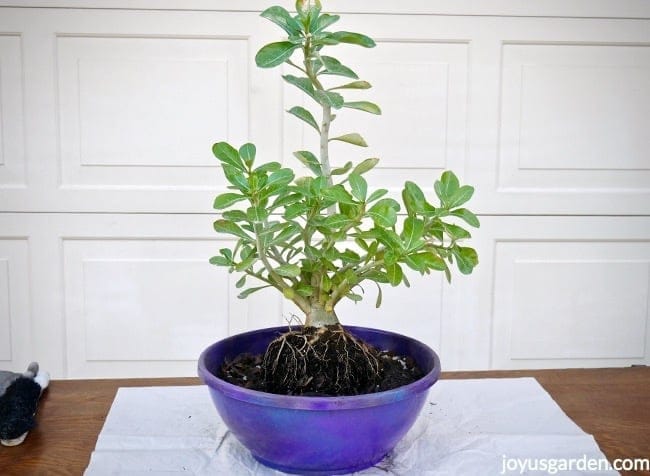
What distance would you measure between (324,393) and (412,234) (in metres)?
0.21

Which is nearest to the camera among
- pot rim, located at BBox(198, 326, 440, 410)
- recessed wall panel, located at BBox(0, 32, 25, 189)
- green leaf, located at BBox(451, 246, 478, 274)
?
pot rim, located at BBox(198, 326, 440, 410)

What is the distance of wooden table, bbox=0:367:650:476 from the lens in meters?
0.78

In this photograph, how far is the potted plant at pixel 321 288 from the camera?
0.67m

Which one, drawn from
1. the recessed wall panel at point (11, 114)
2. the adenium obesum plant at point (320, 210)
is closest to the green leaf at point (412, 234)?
the adenium obesum plant at point (320, 210)

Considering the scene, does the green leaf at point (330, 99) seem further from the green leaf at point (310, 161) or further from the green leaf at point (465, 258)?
the green leaf at point (465, 258)

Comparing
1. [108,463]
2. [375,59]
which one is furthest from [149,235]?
[108,463]

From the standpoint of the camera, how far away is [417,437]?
0.84m

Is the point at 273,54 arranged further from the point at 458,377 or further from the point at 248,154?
the point at 458,377

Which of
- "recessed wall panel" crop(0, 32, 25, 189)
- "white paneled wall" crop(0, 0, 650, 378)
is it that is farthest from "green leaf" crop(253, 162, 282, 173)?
"recessed wall panel" crop(0, 32, 25, 189)

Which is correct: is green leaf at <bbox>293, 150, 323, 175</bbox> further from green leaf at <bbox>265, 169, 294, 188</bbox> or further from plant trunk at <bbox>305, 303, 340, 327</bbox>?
plant trunk at <bbox>305, 303, 340, 327</bbox>

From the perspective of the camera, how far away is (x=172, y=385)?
3.41 ft

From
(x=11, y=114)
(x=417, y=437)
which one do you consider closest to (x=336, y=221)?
(x=417, y=437)

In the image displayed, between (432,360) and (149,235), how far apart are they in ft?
4.28

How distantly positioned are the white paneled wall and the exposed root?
1.14m
